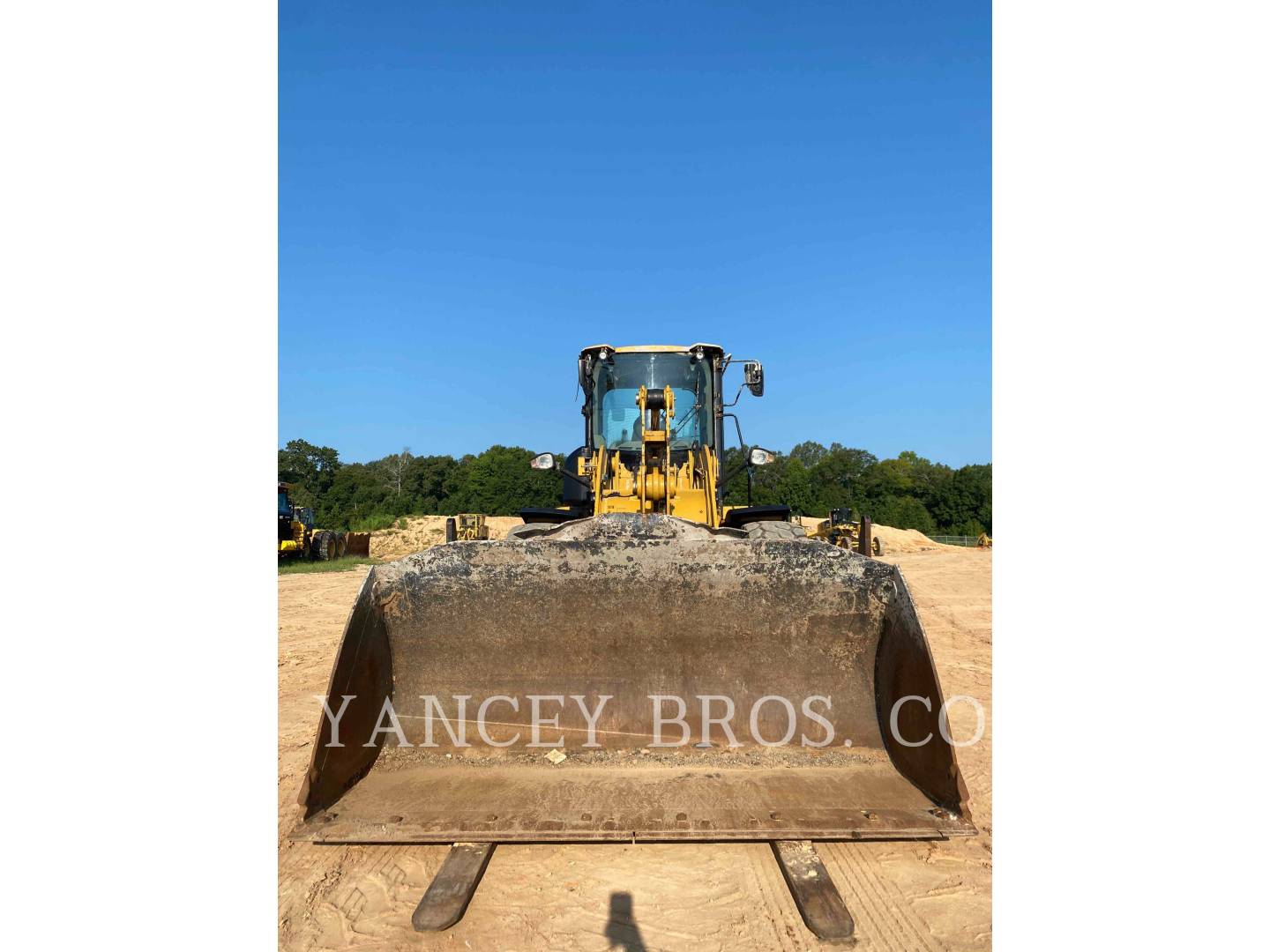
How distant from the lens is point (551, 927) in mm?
2268

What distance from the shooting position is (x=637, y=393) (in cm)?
618

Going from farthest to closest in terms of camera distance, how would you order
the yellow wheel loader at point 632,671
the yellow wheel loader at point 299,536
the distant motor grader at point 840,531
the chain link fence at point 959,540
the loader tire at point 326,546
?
the chain link fence at point 959,540, the loader tire at point 326,546, the yellow wheel loader at point 299,536, the distant motor grader at point 840,531, the yellow wheel loader at point 632,671

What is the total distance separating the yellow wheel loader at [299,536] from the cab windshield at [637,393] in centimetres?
1285

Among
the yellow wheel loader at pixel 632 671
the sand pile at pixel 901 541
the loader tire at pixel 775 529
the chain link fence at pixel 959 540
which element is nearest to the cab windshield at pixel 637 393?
the loader tire at pixel 775 529

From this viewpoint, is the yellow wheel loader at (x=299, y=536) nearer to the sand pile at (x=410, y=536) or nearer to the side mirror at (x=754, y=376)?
the sand pile at (x=410, y=536)

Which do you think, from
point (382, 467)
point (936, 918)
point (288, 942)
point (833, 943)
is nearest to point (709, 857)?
point (833, 943)

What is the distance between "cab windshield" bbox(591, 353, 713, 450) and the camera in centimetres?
606

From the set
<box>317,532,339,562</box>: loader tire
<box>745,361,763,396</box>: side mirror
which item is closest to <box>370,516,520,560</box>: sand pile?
<box>317,532,339,562</box>: loader tire

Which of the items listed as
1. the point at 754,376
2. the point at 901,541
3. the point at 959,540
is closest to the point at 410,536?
the point at 901,541

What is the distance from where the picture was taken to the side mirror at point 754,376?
5.56 m

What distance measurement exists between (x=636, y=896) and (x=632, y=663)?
1085 mm

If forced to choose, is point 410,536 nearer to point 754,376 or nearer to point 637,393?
point 637,393

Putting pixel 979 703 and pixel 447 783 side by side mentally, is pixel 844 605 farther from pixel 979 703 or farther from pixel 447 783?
pixel 979 703

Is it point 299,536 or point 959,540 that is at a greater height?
point 299,536
